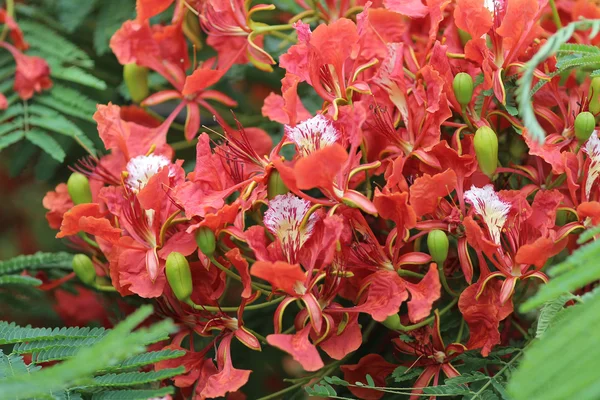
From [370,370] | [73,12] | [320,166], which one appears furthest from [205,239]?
[73,12]

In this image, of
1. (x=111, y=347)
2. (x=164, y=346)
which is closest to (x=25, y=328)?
(x=164, y=346)

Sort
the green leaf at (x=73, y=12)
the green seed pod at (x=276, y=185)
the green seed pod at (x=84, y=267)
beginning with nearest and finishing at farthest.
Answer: the green seed pod at (x=276, y=185), the green seed pod at (x=84, y=267), the green leaf at (x=73, y=12)

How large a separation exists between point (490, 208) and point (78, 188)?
51cm

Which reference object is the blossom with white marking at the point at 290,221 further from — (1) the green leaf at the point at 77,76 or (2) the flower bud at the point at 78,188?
(1) the green leaf at the point at 77,76

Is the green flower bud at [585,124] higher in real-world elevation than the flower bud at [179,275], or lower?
higher

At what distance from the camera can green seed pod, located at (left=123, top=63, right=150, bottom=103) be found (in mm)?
1102

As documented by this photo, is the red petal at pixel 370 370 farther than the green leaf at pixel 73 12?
No

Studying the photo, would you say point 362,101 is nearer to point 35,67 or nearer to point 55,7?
point 35,67

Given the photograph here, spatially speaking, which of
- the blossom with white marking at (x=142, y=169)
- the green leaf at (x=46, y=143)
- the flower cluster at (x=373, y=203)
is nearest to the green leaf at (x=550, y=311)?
the flower cluster at (x=373, y=203)

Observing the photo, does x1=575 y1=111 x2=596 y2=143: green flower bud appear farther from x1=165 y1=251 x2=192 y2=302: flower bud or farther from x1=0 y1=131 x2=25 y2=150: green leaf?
x1=0 y1=131 x2=25 y2=150: green leaf

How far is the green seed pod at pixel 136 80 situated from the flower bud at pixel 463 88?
18.7 inches

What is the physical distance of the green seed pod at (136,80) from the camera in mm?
1102

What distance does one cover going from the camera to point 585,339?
541 mm

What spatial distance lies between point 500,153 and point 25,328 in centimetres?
60
